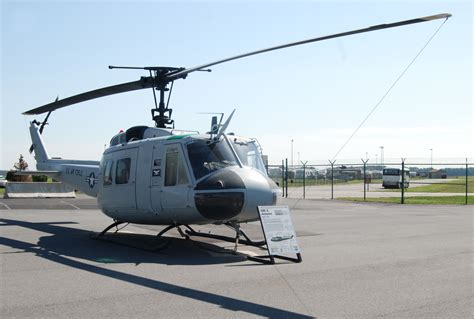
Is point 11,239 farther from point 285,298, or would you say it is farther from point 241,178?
point 285,298

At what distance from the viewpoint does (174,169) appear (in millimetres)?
10836

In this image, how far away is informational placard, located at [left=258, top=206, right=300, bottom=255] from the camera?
9.63 meters

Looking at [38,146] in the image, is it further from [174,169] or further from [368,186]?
[368,186]

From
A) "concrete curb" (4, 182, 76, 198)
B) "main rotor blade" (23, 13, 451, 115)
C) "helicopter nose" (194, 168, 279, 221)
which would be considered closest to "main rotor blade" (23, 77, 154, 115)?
"main rotor blade" (23, 13, 451, 115)

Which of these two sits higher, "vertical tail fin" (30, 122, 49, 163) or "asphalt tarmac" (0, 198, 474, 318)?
"vertical tail fin" (30, 122, 49, 163)

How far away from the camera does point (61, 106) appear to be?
1403 centimetres

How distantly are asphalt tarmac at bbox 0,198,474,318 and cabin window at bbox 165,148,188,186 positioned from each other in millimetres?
1335

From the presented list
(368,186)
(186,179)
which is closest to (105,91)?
(186,179)

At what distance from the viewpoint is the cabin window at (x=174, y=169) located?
10.6 m

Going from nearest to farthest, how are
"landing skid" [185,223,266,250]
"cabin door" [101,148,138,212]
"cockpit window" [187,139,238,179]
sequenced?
"cockpit window" [187,139,238,179] → "landing skid" [185,223,266,250] → "cabin door" [101,148,138,212]

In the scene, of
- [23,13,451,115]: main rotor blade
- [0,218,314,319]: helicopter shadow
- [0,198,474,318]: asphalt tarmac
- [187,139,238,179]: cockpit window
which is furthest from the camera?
[187,139,238,179]: cockpit window

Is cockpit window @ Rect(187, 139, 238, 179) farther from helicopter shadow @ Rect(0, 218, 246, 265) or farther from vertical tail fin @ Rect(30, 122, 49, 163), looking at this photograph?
vertical tail fin @ Rect(30, 122, 49, 163)

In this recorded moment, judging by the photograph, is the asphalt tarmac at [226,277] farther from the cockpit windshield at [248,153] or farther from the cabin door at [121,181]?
the cockpit windshield at [248,153]

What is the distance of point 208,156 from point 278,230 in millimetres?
1973
